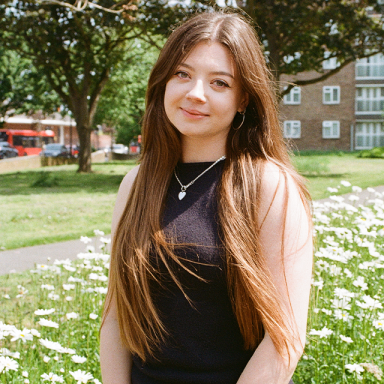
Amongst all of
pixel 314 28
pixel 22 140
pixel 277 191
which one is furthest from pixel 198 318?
pixel 22 140

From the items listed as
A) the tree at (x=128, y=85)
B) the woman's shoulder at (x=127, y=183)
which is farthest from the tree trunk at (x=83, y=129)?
the woman's shoulder at (x=127, y=183)

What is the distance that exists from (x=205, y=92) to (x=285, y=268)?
2.05 feet

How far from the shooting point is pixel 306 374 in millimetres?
3012

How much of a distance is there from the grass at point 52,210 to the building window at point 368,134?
35054 mm

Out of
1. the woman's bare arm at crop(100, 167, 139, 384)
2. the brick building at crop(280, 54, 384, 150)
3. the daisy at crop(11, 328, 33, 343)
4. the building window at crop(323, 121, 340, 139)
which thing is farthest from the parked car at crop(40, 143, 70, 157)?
the woman's bare arm at crop(100, 167, 139, 384)

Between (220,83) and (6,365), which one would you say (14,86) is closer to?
(6,365)

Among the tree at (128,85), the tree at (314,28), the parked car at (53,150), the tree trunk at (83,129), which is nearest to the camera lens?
the tree at (314,28)

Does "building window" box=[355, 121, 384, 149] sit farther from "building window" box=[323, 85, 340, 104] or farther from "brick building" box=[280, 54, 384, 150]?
"building window" box=[323, 85, 340, 104]

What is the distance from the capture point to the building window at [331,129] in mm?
47656

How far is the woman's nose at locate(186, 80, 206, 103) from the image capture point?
1.77m

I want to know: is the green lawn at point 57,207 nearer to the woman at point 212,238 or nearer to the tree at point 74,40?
the woman at point 212,238

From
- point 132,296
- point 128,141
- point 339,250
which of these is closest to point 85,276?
point 339,250

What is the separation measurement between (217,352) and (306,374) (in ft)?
4.89

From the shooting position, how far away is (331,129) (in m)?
47.8
